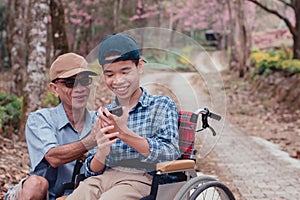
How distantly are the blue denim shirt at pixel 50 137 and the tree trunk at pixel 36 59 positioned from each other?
3.89 metres

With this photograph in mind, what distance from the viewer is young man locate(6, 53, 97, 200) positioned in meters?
3.18

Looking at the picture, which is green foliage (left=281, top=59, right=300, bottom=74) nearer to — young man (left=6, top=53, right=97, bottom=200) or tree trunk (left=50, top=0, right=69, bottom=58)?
tree trunk (left=50, top=0, right=69, bottom=58)

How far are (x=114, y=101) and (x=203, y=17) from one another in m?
32.5

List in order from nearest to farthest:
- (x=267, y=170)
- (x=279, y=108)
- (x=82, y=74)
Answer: (x=82, y=74) < (x=267, y=170) < (x=279, y=108)

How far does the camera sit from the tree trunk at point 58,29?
9.74 metres

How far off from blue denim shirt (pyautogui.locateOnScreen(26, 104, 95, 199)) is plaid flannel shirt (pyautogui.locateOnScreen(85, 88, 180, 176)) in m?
0.33

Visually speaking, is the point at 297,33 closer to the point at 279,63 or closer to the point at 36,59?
the point at 279,63

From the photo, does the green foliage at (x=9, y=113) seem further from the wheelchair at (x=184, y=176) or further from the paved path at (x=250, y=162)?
the wheelchair at (x=184, y=176)

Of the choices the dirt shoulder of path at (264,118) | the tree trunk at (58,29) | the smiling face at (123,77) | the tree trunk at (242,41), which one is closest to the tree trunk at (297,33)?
the dirt shoulder of path at (264,118)

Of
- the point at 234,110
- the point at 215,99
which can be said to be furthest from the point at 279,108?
the point at 215,99

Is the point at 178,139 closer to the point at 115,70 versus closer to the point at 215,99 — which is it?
the point at 215,99

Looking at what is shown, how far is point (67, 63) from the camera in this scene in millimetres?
3381

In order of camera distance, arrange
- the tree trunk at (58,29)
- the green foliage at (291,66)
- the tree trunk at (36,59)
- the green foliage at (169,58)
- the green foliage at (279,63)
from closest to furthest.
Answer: the green foliage at (169,58) → the tree trunk at (36,59) → the tree trunk at (58,29) → the green foliage at (291,66) → the green foliage at (279,63)

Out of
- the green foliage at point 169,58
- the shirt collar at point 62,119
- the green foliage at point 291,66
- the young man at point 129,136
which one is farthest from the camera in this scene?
the green foliage at point 291,66
